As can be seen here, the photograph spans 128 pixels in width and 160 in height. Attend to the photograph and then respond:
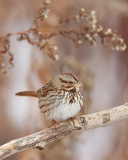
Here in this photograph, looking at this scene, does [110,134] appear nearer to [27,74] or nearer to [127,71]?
[127,71]

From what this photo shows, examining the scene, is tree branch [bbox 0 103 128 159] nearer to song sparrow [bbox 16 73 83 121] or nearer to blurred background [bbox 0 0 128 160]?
song sparrow [bbox 16 73 83 121]

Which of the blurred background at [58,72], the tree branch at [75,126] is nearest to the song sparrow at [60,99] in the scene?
the tree branch at [75,126]

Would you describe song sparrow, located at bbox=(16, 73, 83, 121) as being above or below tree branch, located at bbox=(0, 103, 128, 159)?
above

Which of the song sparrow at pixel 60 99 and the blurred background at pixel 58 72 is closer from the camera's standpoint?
the song sparrow at pixel 60 99

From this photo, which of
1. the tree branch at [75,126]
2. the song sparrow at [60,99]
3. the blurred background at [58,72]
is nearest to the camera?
the tree branch at [75,126]

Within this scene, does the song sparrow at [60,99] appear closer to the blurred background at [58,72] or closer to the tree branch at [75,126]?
the tree branch at [75,126]

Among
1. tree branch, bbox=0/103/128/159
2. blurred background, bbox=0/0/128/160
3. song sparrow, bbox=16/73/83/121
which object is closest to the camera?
tree branch, bbox=0/103/128/159

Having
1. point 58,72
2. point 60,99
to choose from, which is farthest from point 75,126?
point 58,72

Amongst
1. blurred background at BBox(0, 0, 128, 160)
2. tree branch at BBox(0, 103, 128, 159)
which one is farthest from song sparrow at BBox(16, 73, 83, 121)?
blurred background at BBox(0, 0, 128, 160)

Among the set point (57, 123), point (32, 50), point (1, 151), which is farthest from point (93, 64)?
point (1, 151)
